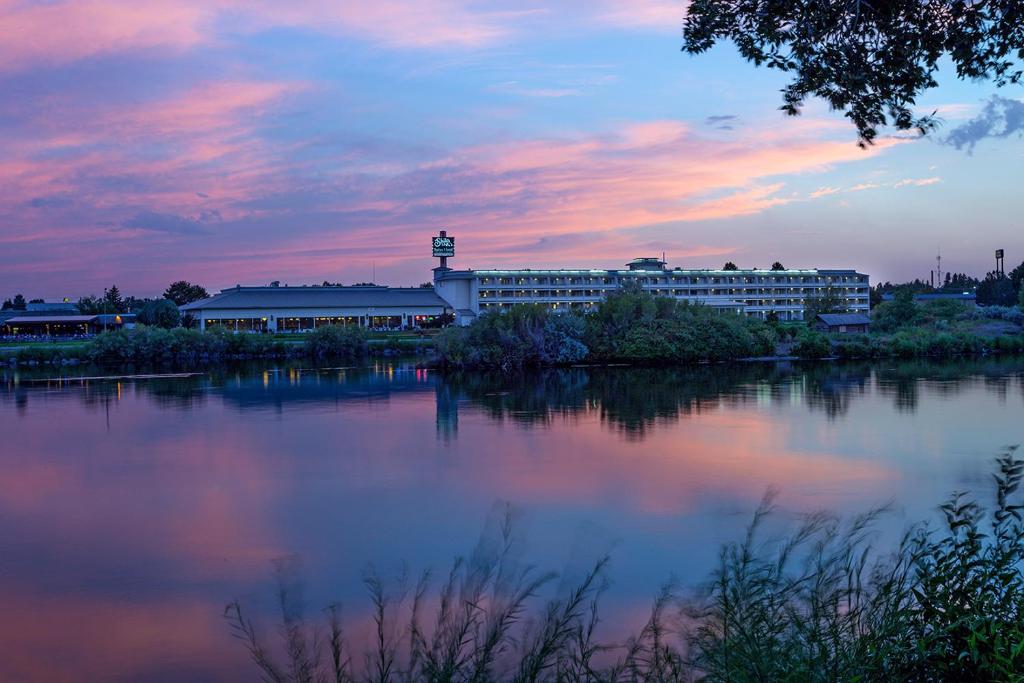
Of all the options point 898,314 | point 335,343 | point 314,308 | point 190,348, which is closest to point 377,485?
point 335,343

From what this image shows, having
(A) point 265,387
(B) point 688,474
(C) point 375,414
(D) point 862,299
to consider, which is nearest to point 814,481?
(B) point 688,474

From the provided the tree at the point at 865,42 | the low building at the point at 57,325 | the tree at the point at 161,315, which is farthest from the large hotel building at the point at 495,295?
the tree at the point at 865,42

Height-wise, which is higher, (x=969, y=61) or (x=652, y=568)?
(x=969, y=61)

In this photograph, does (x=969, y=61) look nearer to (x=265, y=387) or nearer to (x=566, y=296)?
(x=265, y=387)

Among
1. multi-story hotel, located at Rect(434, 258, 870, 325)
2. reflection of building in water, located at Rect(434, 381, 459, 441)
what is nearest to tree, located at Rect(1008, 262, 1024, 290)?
multi-story hotel, located at Rect(434, 258, 870, 325)

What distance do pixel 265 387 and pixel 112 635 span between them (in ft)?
97.7

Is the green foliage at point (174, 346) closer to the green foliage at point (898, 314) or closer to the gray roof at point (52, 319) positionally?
the gray roof at point (52, 319)

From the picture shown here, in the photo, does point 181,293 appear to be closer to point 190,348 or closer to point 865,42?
point 190,348

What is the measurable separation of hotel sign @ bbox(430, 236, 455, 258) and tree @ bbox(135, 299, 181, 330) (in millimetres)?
29837

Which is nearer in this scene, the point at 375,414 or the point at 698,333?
the point at 375,414

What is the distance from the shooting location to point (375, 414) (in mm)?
28656

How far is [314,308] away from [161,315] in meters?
17.5

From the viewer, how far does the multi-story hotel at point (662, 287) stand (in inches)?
3585

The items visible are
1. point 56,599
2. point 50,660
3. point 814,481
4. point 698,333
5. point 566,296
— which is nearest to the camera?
point 50,660
